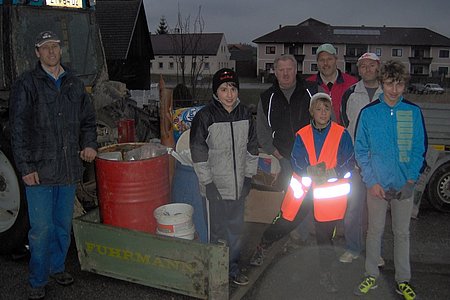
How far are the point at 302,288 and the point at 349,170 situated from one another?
1.07m

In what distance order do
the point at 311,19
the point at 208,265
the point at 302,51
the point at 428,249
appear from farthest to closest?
the point at 311,19
the point at 302,51
the point at 428,249
the point at 208,265

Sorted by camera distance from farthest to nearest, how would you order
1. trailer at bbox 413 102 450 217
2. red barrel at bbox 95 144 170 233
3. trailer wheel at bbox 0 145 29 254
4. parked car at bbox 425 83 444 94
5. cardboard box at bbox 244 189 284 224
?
parked car at bbox 425 83 444 94
trailer at bbox 413 102 450 217
cardboard box at bbox 244 189 284 224
trailer wheel at bbox 0 145 29 254
red barrel at bbox 95 144 170 233

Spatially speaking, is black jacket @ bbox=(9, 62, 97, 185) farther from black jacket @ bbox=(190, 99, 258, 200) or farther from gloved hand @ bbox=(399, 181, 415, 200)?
gloved hand @ bbox=(399, 181, 415, 200)

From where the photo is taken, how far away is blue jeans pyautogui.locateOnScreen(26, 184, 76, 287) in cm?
346

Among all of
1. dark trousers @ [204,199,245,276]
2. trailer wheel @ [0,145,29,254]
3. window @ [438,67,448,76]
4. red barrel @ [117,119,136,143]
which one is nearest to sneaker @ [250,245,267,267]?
dark trousers @ [204,199,245,276]

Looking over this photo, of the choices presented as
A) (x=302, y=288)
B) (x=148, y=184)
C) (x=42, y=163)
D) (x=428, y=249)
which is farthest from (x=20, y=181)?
(x=428, y=249)

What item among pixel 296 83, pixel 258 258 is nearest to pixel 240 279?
pixel 258 258

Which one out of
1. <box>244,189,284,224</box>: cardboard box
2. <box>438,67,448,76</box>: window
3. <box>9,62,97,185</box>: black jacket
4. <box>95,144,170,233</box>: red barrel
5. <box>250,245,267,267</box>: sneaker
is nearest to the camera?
<box>9,62,97,185</box>: black jacket

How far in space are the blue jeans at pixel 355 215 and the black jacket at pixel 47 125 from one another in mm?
2320

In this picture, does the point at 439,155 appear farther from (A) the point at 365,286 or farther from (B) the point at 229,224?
(B) the point at 229,224

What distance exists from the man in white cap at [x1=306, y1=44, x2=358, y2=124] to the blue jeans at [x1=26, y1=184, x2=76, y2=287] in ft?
8.00

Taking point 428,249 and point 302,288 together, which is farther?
point 428,249

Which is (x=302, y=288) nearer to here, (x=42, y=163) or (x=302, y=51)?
(x=42, y=163)

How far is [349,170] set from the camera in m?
3.54
